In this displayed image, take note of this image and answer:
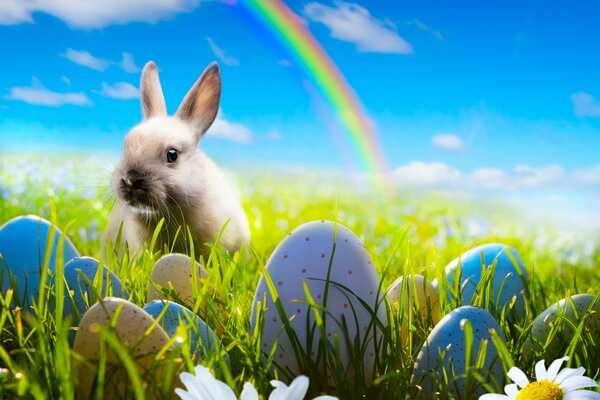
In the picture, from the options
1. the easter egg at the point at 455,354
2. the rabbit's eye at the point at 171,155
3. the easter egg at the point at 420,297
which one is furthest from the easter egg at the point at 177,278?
the rabbit's eye at the point at 171,155

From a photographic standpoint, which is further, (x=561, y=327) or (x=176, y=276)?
(x=176, y=276)

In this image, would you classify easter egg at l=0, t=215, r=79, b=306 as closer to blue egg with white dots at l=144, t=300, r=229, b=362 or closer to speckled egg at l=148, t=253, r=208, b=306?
speckled egg at l=148, t=253, r=208, b=306

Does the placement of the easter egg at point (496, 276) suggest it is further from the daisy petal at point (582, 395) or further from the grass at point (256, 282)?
the daisy petal at point (582, 395)

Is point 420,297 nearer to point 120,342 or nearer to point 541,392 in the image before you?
point 541,392

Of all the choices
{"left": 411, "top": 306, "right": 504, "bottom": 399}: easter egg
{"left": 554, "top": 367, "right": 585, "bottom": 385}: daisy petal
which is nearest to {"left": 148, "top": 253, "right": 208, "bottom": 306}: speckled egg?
{"left": 411, "top": 306, "right": 504, "bottom": 399}: easter egg

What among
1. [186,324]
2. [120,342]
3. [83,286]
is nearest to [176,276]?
[83,286]

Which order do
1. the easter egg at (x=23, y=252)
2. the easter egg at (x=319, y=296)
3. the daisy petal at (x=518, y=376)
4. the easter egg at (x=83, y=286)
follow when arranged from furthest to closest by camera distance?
the easter egg at (x=23, y=252)
the easter egg at (x=83, y=286)
the easter egg at (x=319, y=296)
the daisy petal at (x=518, y=376)

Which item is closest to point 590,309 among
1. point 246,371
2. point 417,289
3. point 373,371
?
point 417,289
